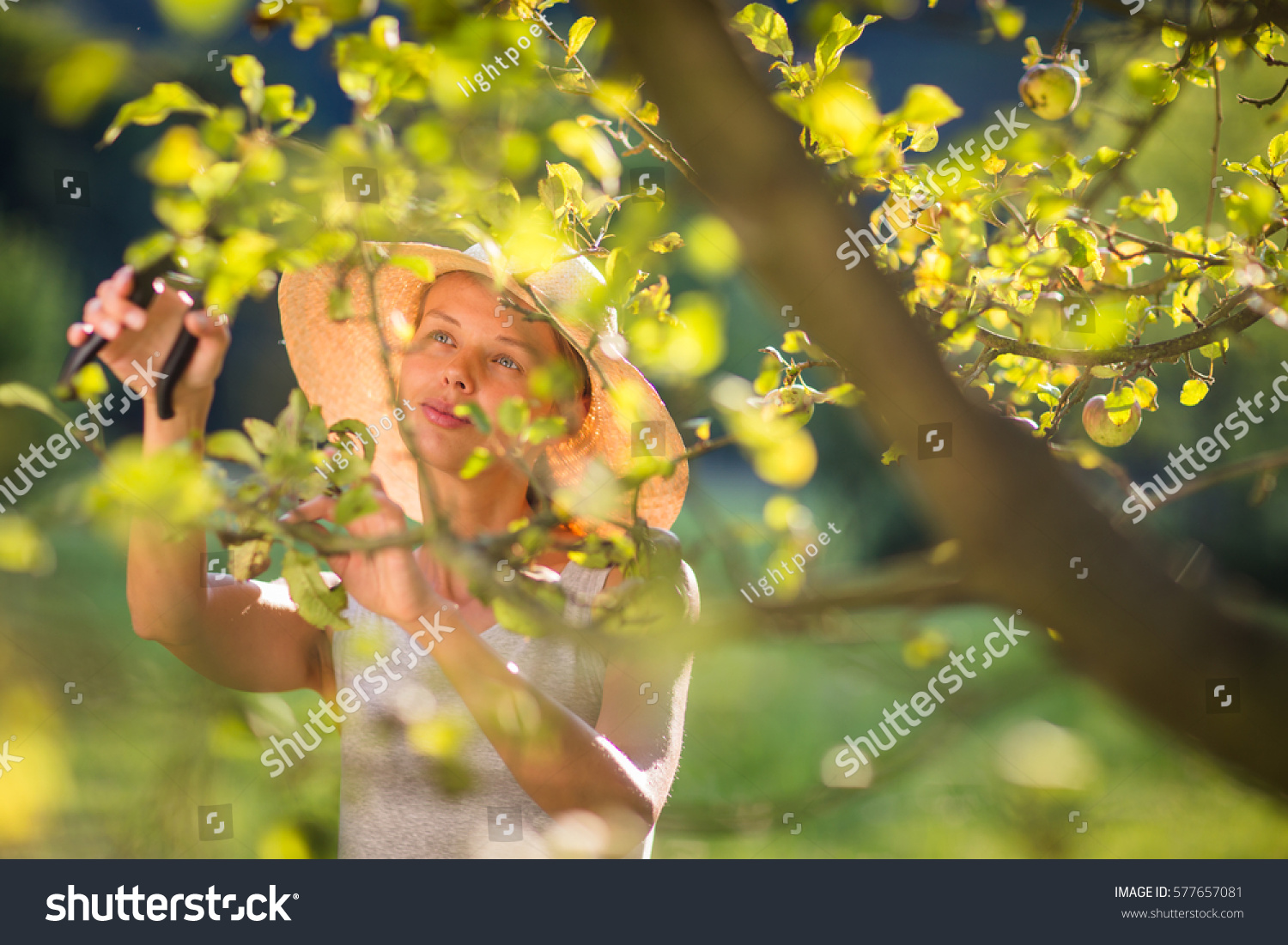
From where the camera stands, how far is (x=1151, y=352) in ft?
2.31


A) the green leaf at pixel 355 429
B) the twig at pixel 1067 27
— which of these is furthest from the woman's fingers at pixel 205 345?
the twig at pixel 1067 27

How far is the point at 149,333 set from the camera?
0.63m

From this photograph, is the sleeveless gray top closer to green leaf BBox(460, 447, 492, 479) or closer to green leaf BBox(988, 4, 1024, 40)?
green leaf BBox(460, 447, 492, 479)

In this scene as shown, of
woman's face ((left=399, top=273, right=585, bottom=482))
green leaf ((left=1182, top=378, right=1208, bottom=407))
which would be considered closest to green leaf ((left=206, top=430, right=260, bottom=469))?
woman's face ((left=399, top=273, right=585, bottom=482))

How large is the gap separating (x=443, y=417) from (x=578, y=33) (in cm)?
37

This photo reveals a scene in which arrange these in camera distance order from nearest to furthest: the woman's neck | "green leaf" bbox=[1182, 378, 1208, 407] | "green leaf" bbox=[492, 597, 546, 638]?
"green leaf" bbox=[492, 597, 546, 638], "green leaf" bbox=[1182, 378, 1208, 407], the woman's neck

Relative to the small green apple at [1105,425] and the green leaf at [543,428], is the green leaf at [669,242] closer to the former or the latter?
the green leaf at [543,428]

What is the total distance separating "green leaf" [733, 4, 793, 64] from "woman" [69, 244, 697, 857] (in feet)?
0.75

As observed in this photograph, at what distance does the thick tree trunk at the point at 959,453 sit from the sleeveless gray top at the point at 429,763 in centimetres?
51

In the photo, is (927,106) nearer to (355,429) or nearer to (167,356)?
(355,429)

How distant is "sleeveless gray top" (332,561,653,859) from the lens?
0.91 m

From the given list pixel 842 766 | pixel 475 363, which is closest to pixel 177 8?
pixel 842 766

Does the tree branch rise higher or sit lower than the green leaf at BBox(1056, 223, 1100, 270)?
lower

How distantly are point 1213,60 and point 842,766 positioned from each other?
2.29 feet
